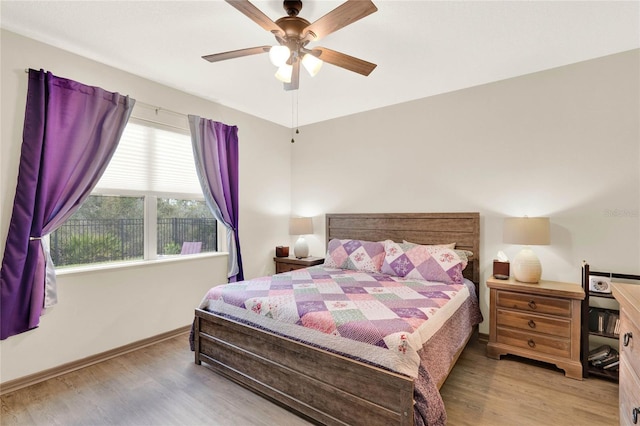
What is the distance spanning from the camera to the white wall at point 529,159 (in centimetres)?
257

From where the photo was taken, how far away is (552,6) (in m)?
1.98

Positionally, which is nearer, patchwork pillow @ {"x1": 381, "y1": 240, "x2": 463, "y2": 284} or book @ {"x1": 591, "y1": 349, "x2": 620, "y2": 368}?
book @ {"x1": 591, "y1": 349, "x2": 620, "y2": 368}

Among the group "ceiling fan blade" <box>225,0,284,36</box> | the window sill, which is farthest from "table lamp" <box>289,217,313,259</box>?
"ceiling fan blade" <box>225,0,284,36</box>

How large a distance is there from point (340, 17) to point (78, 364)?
3307mm

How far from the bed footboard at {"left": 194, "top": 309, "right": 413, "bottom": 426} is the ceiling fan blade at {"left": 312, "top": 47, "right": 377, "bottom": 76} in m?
1.90

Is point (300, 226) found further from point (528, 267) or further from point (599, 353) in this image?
point (599, 353)

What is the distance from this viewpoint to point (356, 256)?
3.46 m

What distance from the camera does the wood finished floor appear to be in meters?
1.91

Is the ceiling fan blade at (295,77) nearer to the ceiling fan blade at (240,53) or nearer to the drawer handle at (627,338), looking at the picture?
the ceiling fan blade at (240,53)

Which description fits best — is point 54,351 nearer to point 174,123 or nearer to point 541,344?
point 174,123

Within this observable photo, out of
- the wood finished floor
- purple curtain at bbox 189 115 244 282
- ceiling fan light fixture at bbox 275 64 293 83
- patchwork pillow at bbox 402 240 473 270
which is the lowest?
the wood finished floor

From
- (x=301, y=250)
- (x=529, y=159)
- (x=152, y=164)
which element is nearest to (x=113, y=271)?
(x=152, y=164)

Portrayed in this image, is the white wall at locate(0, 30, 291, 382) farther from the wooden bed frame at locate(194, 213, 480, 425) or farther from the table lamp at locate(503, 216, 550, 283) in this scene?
the table lamp at locate(503, 216, 550, 283)

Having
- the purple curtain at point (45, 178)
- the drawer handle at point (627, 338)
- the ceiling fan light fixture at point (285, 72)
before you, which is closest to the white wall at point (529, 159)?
the drawer handle at point (627, 338)
